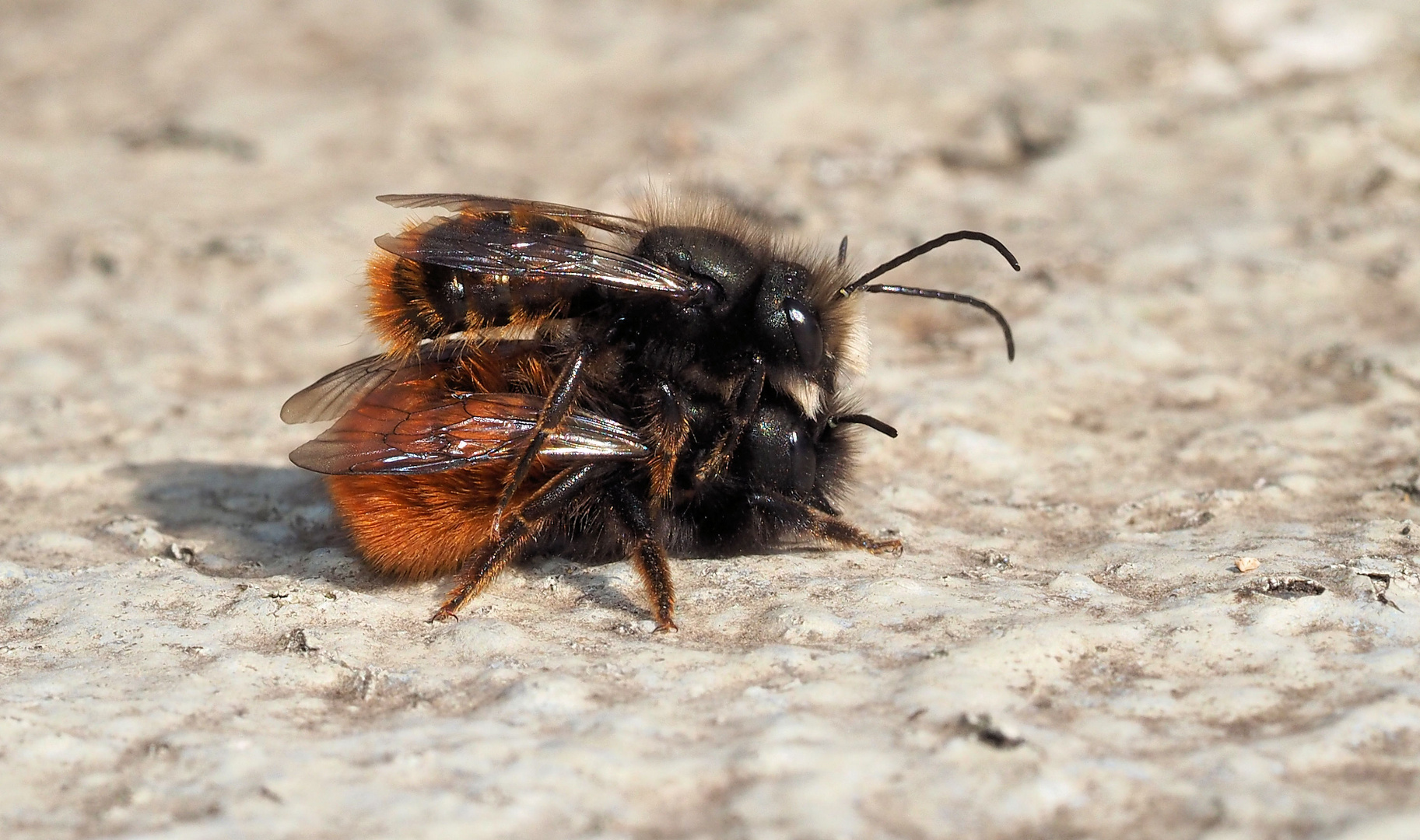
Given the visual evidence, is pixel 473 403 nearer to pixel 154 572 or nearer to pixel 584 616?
pixel 584 616

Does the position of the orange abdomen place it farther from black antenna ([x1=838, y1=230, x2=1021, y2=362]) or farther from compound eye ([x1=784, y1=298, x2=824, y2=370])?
black antenna ([x1=838, y1=230, x2=1021, y2=362])

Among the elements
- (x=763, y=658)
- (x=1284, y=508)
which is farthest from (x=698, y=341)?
(x=1284, y=508)

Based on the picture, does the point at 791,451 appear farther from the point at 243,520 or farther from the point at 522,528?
the point at 243,520

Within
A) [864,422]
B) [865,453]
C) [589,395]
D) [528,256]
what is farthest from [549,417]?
[865,453]

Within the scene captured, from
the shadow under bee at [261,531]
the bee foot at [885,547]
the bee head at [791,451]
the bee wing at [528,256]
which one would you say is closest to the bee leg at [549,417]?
the bee wing at [528,256]

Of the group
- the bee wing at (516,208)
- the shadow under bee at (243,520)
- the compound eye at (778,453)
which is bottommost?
the shadow under bee at (243,520)

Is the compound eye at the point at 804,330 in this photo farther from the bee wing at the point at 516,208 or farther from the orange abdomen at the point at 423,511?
the orange abdomen at the point at 423,511
